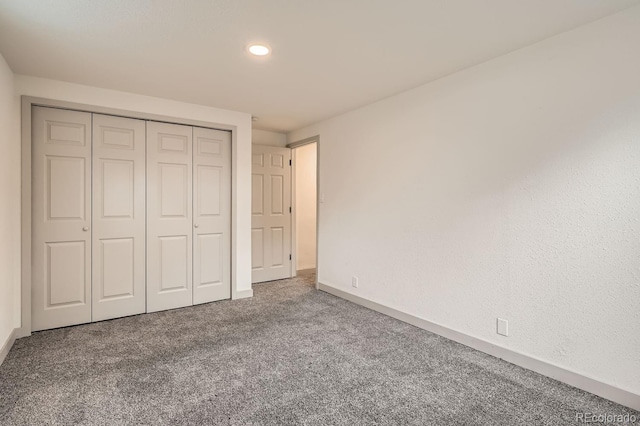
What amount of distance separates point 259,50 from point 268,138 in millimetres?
2642

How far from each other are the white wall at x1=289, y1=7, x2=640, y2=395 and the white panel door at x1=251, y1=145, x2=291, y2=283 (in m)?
1.86

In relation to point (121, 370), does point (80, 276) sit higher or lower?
higher

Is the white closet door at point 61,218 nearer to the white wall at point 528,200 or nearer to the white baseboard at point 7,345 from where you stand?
the white baseboard at point 7,345

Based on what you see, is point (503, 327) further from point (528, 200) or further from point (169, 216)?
point (169, 216)

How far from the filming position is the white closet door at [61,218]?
2.93 metres

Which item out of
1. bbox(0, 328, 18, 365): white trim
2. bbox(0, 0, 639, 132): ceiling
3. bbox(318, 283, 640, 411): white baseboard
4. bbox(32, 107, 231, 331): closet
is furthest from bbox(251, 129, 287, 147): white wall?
bbox(0, 328, 18, 365): white trim

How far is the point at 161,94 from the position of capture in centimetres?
333

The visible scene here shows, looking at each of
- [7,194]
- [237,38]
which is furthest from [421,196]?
[7,194]

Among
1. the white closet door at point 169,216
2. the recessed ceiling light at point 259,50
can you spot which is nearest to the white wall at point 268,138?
the white closet door at point 169,216

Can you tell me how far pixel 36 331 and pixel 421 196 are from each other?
3.68 m

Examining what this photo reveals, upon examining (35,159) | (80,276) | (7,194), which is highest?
(35,159)

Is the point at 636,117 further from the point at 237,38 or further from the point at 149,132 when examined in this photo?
the point at 149,132

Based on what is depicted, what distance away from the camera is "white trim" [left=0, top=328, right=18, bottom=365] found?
7.77 ft

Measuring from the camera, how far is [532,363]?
7.47 ft
